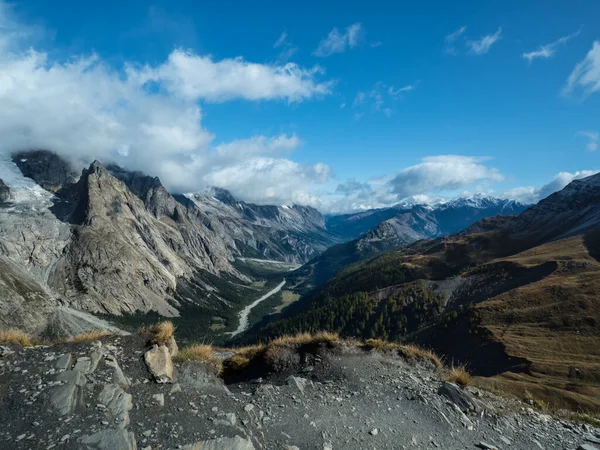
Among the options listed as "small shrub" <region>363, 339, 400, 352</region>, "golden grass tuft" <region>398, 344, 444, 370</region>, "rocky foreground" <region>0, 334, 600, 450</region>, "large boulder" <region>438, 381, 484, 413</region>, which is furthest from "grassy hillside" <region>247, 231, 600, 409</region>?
"small shrub" <region>363, 339, 400, 352</region>

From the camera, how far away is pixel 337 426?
1286 cm

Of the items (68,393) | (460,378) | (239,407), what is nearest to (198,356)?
(239,407)

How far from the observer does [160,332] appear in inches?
671

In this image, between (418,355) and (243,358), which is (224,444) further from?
(418,355)

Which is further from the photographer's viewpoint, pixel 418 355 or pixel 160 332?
pixel 418 355

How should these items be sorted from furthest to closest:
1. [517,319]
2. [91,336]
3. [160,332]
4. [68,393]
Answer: [517,319]
[160,332]
[91,336]
[68,393]

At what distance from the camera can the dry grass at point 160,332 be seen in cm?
1631

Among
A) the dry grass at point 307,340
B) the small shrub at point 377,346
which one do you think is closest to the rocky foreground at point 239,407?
the dry grass at point 307,340

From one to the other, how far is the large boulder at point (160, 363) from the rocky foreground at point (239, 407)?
1.9 inches

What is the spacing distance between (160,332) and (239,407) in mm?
6653

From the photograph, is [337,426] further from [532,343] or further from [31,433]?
[532,343]

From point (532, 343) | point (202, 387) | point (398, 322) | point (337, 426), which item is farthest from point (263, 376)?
point (398, 322)

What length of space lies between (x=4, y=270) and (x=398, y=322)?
221m

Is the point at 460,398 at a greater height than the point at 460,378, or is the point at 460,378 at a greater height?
the point at 460,378
